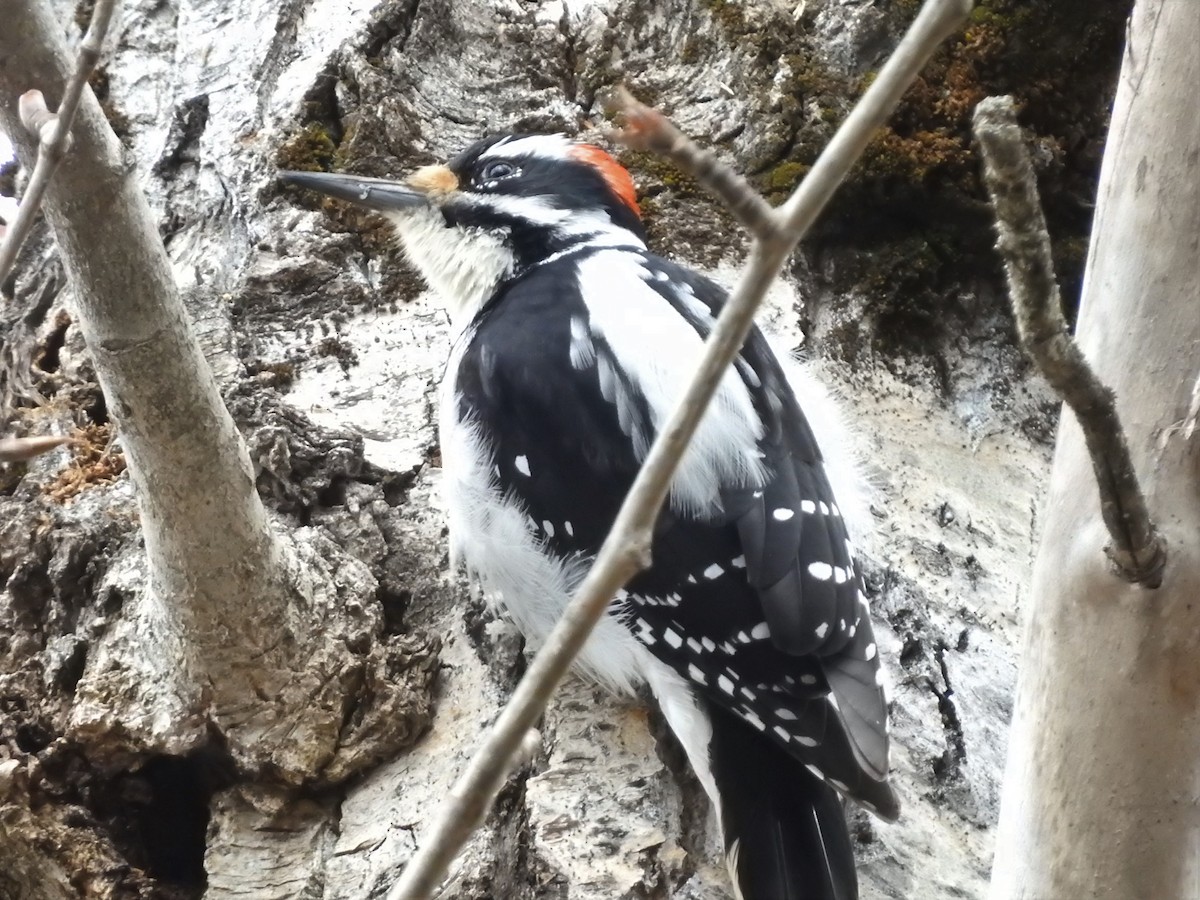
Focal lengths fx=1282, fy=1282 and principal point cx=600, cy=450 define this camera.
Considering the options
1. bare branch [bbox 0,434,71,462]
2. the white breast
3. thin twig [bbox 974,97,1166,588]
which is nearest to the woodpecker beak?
the white breast

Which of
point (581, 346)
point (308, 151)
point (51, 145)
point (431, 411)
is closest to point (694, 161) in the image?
point (51, 145)

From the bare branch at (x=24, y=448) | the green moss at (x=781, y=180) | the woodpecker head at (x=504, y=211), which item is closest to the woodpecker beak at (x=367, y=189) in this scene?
the woodpecker head at (x=504, y=211)

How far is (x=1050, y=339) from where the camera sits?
1.07 metres

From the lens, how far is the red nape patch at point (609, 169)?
2.42 m

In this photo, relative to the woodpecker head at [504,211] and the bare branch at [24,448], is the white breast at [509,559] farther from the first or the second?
the bare branch at [24,448]

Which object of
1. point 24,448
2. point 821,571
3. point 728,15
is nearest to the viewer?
point 24,448

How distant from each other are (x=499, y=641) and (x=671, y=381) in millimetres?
490

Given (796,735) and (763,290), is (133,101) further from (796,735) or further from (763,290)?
(763,290)

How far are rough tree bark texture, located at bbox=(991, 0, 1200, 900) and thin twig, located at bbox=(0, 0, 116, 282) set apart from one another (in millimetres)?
1011

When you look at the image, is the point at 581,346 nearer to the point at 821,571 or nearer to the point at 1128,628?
the point at 821,571

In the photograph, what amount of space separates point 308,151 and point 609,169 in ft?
1.93

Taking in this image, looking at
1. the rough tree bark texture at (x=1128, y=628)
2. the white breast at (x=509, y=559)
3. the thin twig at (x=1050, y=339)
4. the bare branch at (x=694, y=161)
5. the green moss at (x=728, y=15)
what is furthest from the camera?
the green moss at (x=728, y=15)

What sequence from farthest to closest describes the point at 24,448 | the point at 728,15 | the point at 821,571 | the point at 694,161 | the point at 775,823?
1. the point at 728,15
2. the point at 821,571
3. the point at 775,823
4. the point at 24,448
5. the point at 694,161

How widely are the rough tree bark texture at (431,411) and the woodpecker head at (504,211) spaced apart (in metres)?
0.10
